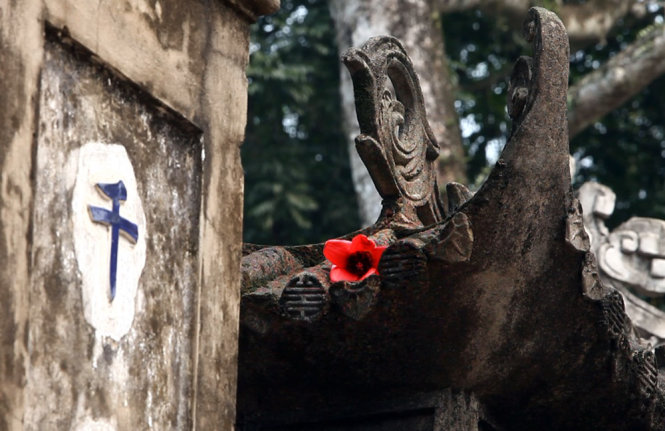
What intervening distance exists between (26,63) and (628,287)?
8.17 meters

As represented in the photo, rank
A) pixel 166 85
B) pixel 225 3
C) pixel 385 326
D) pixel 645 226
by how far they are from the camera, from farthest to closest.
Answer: pixel 645 226
pixel 385 326
pixel 225 3
pixel 166 85

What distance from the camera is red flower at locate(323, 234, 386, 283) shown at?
607 centimetres

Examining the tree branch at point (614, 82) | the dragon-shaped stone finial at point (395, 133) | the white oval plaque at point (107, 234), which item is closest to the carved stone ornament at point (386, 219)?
the dragon-shaped stone finial at point (395, 133)

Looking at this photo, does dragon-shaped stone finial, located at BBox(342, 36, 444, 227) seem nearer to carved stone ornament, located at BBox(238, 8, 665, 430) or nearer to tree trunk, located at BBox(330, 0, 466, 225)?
carved stone ornament, located at BBox(238, 8, 665, 430)

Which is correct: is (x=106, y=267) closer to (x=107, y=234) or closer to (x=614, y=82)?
(x=107, y=234)

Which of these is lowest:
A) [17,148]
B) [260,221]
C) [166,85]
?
[17,148]

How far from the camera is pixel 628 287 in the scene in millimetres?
12250

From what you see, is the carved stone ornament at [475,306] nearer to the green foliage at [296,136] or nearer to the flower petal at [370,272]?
the flower petal at [370,272]

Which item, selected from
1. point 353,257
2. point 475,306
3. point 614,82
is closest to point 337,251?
point 353,257

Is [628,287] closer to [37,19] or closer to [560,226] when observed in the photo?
[560,226]

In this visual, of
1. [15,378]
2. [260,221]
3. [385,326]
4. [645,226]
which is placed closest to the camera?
[15,378]

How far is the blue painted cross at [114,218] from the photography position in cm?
484

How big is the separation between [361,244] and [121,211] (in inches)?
55.4

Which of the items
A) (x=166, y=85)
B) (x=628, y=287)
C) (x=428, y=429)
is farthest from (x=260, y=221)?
(x=166, y=85)
